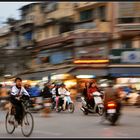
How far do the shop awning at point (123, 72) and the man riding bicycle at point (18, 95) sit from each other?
1083 inches

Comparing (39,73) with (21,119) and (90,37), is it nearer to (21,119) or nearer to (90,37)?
(90,37)

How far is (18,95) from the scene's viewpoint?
44.5ft

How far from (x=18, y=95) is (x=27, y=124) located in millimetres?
771

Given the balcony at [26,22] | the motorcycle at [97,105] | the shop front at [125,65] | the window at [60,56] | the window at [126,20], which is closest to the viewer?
the motorcycle at [97,105]

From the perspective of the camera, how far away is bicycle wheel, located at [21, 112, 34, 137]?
13.4m

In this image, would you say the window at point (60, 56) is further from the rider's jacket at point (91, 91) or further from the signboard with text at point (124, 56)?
the rider's jacket at point (91, 91)

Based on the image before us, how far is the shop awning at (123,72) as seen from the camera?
1607 inches

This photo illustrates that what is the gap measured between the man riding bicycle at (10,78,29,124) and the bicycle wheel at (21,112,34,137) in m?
0.20

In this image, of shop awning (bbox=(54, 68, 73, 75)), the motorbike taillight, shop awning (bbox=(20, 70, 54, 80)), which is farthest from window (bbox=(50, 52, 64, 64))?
the motorbike taillight

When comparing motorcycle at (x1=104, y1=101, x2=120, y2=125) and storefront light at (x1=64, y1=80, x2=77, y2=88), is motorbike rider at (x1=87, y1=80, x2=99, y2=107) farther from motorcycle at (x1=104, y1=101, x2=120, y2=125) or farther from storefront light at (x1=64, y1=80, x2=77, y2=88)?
storefront light at (x1=64, y1=80, x2=77, y2=88)

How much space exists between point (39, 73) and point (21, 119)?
1485 inches

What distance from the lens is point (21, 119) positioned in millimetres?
13797

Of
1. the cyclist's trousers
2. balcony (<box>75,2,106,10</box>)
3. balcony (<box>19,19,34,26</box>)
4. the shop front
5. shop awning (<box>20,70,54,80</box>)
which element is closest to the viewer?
the cyclist's trousers

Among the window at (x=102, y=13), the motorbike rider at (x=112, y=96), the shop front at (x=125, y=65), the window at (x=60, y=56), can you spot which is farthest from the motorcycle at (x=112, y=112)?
the window at (x=60, y=56)
